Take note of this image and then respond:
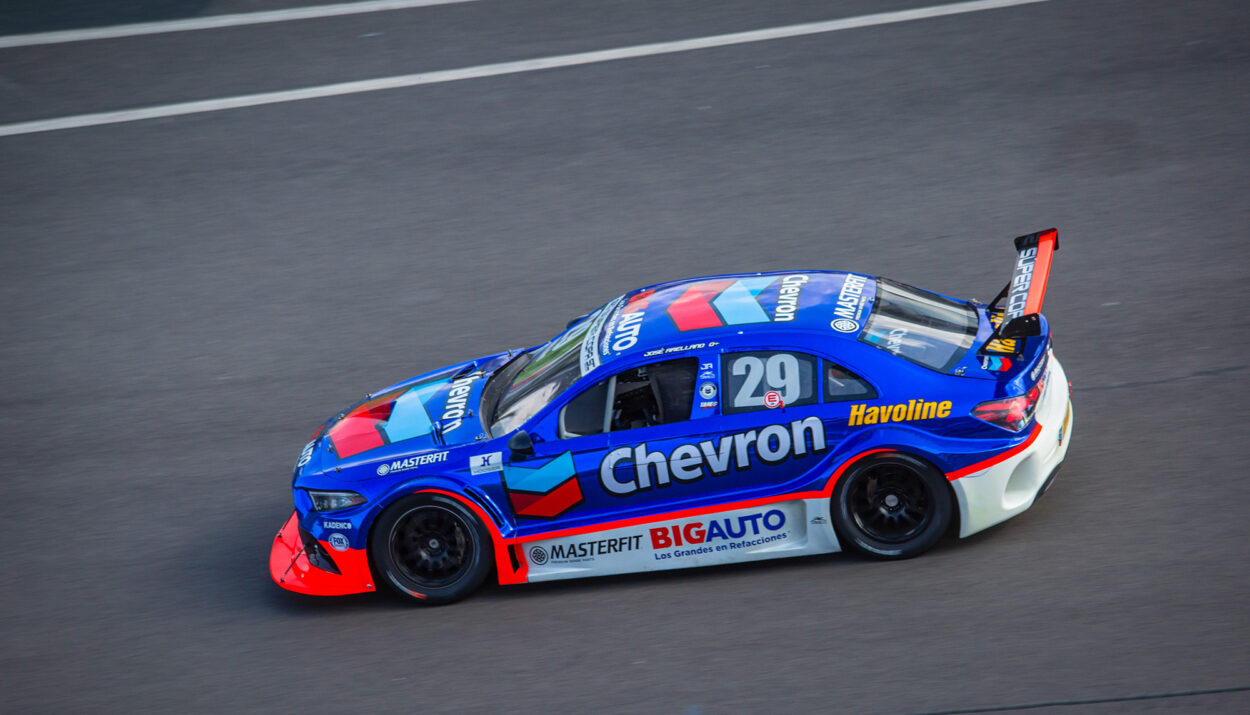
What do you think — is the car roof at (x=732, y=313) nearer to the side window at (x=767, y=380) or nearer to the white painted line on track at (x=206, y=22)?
the side window at (x=767, y=380)

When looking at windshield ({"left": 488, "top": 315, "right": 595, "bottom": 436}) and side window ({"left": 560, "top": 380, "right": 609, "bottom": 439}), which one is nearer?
side window ({"left": 560, "top": 380, "right": 609, "bottom": 439})

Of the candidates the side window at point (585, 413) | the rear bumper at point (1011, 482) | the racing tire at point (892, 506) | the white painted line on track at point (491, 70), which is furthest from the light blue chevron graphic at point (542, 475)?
the white painted line on track at point (491, 70)

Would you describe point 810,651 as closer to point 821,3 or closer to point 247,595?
point 247,595

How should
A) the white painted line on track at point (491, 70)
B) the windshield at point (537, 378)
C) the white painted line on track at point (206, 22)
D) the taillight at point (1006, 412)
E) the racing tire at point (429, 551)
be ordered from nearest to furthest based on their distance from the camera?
the taillight at point (1006, 412) → the racing tire at point (429, 551) → the windshield at point (537, 378) → the white painted line on track at point (491, 70) → the white painted line on track at point (206, 22)

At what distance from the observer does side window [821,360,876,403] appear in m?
6.27

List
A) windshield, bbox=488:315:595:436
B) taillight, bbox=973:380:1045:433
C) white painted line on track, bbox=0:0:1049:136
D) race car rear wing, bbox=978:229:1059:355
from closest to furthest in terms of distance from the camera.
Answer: taillight, bbox=973:380:1045:433
race car rear wing, bbox=978:229:1059:355
windshield, bbox=488:315:595:436
white painted line on track, bbox=0:0:1049:136

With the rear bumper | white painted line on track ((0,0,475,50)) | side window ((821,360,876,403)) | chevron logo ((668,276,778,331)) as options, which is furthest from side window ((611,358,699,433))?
white painted line on track ((0,0,475,50))

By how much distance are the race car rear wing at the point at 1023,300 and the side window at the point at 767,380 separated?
1.02 metres

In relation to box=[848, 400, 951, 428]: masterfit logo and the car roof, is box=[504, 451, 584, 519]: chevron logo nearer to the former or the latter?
the car roof

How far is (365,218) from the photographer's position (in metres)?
11.6

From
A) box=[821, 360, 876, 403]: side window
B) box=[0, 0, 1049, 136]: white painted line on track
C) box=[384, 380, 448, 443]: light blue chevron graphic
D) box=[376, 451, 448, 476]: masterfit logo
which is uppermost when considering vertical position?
box=[0, 0, 1049, 136]: white painted line on track

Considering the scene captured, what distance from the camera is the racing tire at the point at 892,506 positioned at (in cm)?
623

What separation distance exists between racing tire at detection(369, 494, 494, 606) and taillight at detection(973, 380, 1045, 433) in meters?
2.72

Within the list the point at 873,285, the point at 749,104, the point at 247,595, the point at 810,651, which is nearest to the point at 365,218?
the point at 749,104
